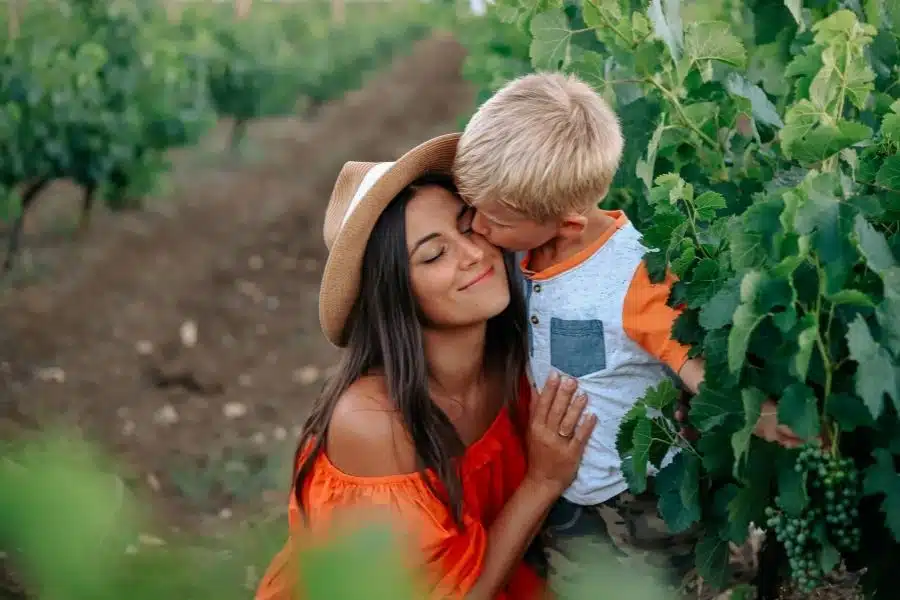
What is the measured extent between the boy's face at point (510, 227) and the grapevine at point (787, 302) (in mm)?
232

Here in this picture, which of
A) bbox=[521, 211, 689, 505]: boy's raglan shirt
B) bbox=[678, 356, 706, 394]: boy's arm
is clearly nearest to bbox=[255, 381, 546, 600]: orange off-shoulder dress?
bbox=[521, 211, 689, 505]: boy's raglan shirt

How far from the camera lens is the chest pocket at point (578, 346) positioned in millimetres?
2018

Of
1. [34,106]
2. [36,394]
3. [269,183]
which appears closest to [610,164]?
[36,394]

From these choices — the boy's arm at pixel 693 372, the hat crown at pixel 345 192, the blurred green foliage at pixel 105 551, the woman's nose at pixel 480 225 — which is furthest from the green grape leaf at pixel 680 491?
the blurred green foliage at pixel 105 551

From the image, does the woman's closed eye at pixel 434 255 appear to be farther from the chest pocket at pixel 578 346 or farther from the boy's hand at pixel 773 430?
the boy's hand at pixel 773 430

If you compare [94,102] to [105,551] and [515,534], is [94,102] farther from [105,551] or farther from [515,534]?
[105,551]

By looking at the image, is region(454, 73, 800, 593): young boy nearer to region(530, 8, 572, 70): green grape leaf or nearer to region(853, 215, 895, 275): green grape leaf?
region(530, 8, 572, 70): green grape leaf

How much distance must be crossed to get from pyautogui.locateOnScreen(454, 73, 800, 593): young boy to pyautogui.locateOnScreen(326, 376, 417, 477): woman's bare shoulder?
1.07 feet

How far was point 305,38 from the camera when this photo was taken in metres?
17.0

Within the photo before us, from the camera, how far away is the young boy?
187 cm

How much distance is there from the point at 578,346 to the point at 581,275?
0.47 feet

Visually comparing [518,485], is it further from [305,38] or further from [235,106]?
[305,38]

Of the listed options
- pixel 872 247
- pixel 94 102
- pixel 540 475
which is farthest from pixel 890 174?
pixel 94 102

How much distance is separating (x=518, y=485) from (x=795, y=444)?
3.21ft
